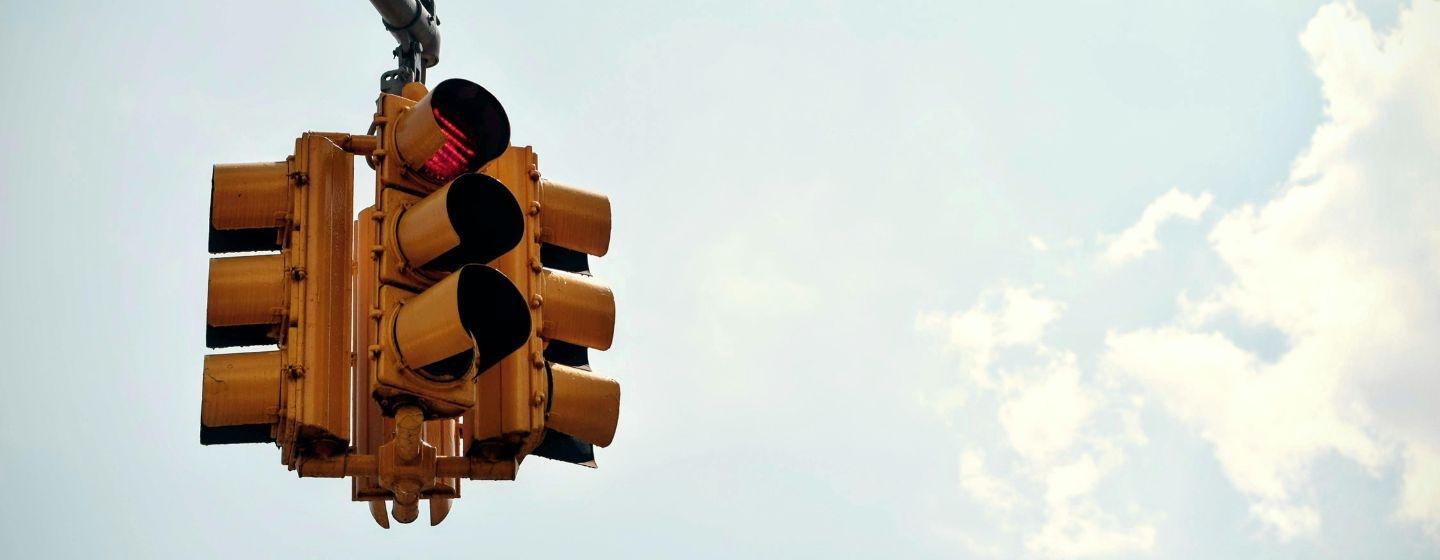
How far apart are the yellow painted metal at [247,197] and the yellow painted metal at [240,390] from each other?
0.80m

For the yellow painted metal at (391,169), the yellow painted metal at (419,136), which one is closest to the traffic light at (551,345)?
the yellow painted metal at (391,169)

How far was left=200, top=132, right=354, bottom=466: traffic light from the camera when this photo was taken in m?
8.08

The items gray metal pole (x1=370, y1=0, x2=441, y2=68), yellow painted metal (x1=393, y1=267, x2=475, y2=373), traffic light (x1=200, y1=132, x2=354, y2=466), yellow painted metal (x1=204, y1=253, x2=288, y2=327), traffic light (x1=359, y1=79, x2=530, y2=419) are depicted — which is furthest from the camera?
gray metal pole (x1=370, y1=0, x2=441, y2=68)

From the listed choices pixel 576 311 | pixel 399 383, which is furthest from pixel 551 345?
pixel 399 383

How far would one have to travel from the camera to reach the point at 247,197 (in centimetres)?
859

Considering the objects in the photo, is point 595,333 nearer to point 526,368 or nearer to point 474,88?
point 526,368

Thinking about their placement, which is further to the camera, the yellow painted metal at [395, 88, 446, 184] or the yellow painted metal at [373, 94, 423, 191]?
the yellow painted metal at [373, 94, 423, 191]

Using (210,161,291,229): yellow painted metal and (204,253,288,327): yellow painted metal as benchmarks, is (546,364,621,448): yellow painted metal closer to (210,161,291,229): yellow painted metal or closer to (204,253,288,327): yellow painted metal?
(204,253,288,327): yellow painted metal

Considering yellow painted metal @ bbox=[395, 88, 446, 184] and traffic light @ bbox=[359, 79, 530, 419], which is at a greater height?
yellow painted metal @ bbox=[395, 88, 446, 184]

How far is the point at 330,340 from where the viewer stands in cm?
836

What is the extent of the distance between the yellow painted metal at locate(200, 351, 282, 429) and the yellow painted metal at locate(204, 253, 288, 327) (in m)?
0.19

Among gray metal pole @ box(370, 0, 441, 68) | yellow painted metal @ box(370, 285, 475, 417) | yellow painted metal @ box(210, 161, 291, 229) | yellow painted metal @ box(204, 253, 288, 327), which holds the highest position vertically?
gray metal pole @ box(370, 0, 441, 68)

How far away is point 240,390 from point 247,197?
110 centimetres

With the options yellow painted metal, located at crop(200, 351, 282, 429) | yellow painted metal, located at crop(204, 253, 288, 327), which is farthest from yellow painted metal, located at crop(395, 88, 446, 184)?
yellow painted metal, located at crop(200, 351, 282, 429)
